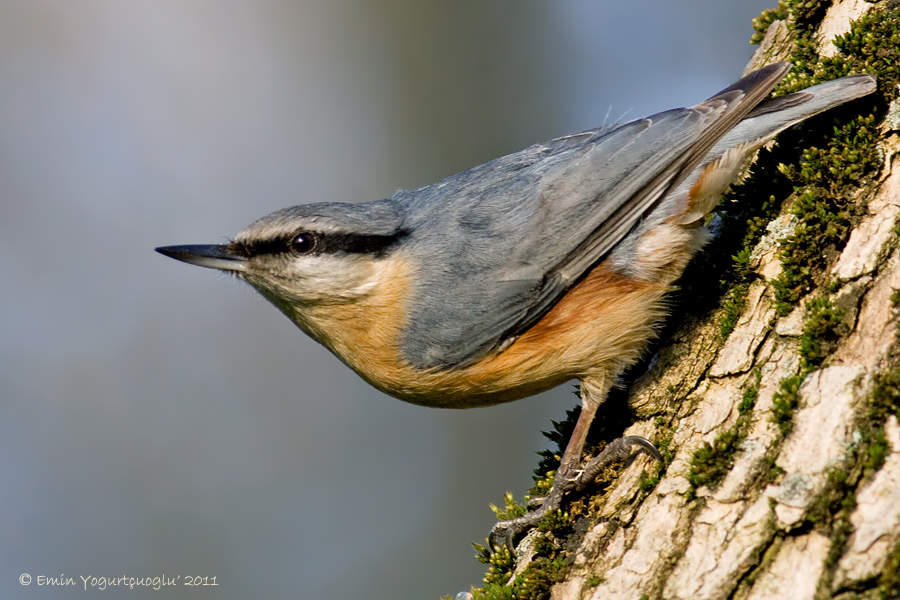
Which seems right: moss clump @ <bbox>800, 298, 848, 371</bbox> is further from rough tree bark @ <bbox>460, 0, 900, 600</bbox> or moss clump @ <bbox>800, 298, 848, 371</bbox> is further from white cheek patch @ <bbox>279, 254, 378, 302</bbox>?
white cheek patch @ <bbox>279, 254, 378, 302</bbox>

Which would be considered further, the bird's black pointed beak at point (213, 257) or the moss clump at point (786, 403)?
the bird's black pointed beak at point (213, 257)

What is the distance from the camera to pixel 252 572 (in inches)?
252

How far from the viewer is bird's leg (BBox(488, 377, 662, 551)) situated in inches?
103

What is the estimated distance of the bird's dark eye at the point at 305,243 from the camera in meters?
3.20

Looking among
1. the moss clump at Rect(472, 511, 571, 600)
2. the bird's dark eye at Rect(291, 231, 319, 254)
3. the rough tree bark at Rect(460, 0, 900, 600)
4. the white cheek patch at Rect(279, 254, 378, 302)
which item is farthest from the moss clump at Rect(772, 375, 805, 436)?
the bird's dark eye at Rect(291, 231, 319, 254)

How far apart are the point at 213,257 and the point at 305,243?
42 cm

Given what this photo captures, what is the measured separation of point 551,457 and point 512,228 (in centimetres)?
100

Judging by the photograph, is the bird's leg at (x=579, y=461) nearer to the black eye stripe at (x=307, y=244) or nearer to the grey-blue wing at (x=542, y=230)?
the grey-blue wing at (x=542, y=230)

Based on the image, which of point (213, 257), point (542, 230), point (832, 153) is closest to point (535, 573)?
point (542, 230)

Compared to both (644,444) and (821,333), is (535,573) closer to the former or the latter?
(644,444)

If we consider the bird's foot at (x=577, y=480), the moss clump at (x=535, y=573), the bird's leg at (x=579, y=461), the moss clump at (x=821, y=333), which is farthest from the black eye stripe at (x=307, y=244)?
the moss clump at (x=821, y=333)

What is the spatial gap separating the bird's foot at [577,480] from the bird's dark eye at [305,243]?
143cm

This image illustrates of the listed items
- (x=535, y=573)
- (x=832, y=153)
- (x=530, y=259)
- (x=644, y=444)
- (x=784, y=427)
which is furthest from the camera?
(x=530, y=259)

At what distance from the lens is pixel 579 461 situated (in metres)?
2.86
